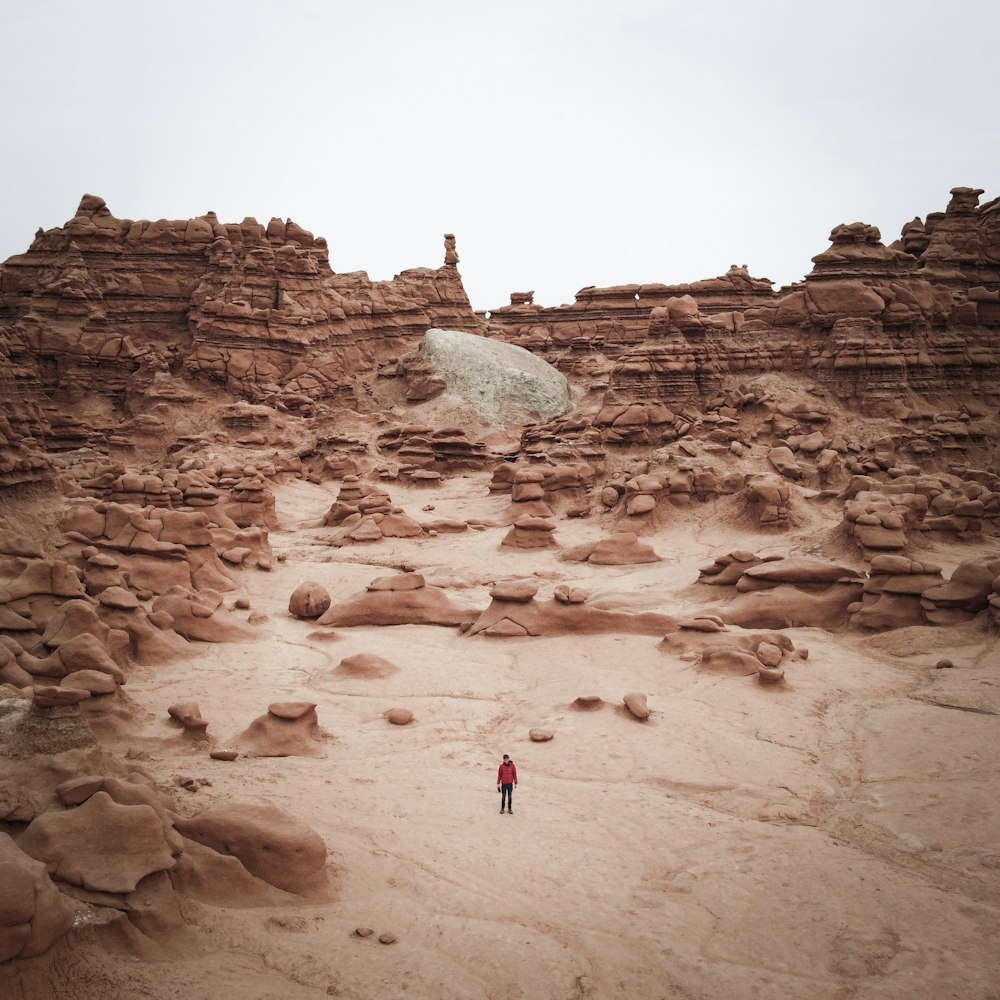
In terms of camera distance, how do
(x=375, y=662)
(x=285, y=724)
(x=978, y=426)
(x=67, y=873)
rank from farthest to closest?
(x=978, y=426) → (x=375, y=662) → (x=285, y=724) → (x=67, y=873)

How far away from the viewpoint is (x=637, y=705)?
937 cm

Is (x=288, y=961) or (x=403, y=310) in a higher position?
(x=403, y=310)

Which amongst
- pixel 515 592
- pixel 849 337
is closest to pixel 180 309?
pixel 849 337

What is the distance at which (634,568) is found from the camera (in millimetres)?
16969

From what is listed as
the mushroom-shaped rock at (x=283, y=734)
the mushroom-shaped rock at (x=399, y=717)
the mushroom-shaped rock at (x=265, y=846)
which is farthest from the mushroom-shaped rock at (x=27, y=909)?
the mushroom-shaped rock at (x=399, y=717)

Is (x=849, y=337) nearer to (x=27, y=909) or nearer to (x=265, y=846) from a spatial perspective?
(x=265, y=846)

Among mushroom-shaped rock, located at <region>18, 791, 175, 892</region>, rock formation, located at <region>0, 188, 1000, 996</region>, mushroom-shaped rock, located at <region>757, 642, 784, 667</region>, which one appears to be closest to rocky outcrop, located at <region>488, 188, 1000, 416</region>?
rock formation, located at <region>0, 188, 1000, 996</region>

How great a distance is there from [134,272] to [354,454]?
1038cm

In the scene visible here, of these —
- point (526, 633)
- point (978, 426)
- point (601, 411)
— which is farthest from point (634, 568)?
point (978, 426)

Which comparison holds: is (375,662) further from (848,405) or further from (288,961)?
(848,405)

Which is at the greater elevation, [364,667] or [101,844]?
[101,844]

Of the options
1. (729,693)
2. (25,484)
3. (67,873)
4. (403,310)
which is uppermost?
(403,310)

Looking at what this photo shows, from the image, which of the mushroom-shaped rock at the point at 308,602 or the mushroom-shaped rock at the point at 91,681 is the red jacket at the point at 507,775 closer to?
the mushroom-shaped rock at the point at 91,681

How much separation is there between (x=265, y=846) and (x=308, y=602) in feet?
27.0
